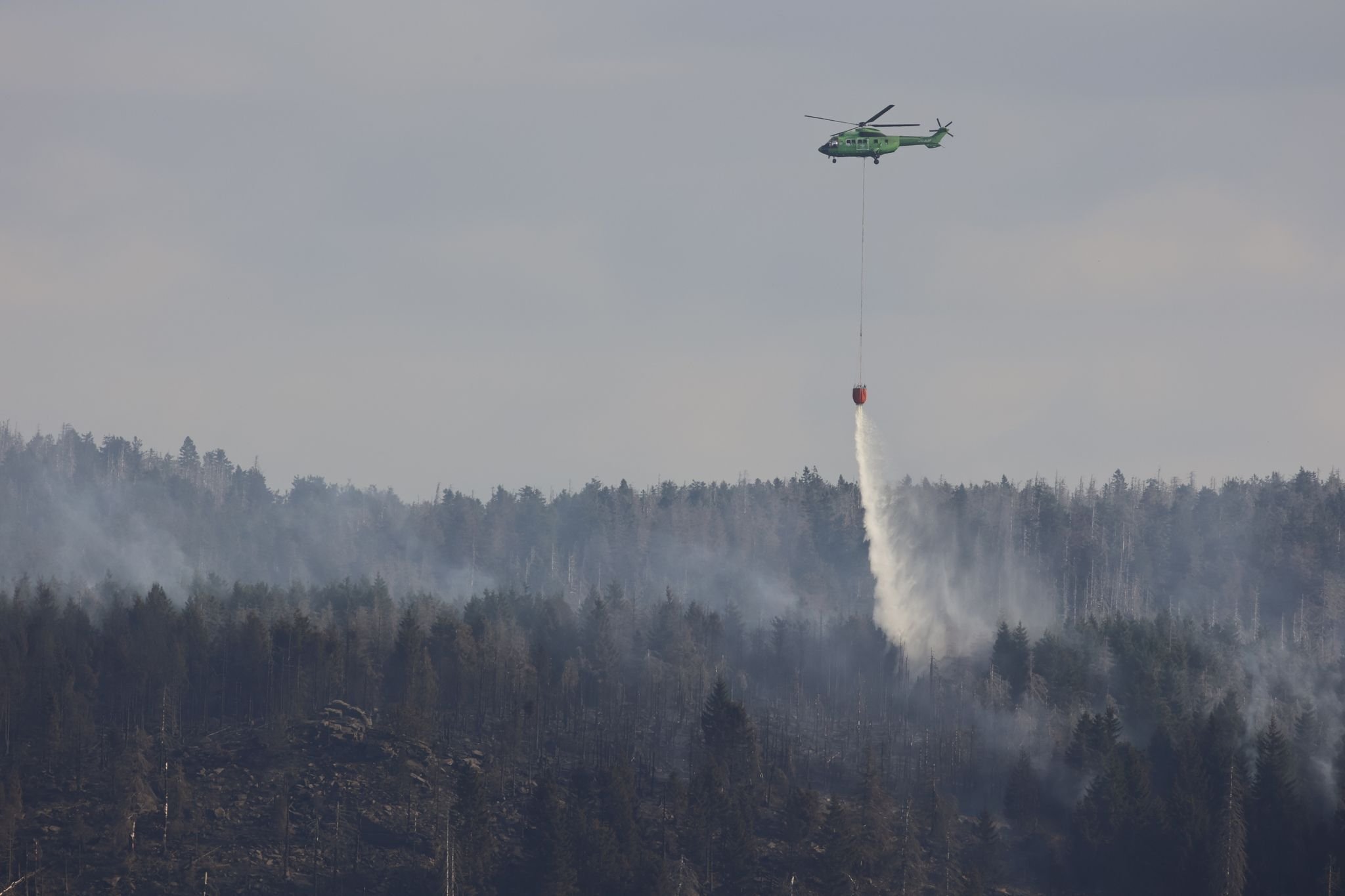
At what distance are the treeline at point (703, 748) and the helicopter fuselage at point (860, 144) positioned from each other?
47498 mm

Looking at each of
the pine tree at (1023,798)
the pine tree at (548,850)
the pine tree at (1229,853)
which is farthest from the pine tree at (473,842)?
the pine tree at (1229,853)

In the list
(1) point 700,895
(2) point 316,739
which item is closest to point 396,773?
(2) point 316,739

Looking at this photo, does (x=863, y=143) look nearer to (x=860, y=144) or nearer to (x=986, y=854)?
(x=860, y=144)

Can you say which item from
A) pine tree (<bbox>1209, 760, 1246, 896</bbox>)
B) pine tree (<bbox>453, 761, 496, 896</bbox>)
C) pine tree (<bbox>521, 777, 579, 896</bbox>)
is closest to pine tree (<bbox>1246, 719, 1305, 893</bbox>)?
pine tree (<bbox>1209, 760, 1246, 896</bbox>)

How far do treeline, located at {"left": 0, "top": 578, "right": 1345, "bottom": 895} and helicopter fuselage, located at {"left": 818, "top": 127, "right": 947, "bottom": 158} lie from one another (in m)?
47.5

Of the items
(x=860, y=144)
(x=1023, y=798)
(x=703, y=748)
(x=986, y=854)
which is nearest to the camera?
(x=860, y=144)

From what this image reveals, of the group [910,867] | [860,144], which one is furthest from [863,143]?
[910,867]

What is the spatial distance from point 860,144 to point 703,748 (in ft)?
185

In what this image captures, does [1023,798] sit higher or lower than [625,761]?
lower

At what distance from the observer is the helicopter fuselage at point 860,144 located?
126312mm

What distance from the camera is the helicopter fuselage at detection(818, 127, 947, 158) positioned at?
126312 millimetres

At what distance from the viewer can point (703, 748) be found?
512 feet

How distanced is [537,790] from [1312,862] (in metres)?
59.8

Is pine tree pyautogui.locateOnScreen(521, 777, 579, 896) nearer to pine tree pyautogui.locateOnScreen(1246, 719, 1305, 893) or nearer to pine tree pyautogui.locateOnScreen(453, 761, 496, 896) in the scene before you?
pine tree pyautogui.locateOnScreen(453, 761, 496, 896)
